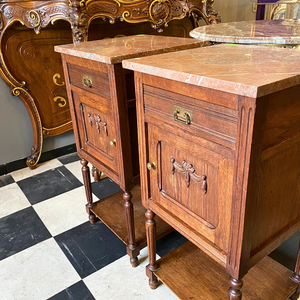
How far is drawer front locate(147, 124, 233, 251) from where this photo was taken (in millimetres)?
816

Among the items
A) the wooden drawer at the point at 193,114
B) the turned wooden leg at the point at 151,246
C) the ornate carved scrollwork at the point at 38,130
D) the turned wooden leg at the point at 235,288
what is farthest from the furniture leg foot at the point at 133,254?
the ornate carved scrollwork at the point at 38,130

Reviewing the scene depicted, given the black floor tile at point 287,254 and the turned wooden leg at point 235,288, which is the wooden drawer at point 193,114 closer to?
the turned wooden leg at point 235,288

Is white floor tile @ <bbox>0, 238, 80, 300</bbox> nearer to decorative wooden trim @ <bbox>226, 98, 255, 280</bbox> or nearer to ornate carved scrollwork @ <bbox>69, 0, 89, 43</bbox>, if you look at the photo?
decorative wooden trim @ <bbox>226, 98, 255, 280</bbox>

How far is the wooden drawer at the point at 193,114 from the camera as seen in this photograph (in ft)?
2.38

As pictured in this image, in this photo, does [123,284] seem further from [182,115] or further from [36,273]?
[182,115]

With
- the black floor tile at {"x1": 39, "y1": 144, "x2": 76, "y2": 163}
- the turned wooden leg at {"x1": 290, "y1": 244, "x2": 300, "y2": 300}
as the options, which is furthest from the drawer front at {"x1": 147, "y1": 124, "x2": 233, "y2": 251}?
the black floor tile at {"x1": 39, "y1": 144, "x2": 76, "y2": 163}

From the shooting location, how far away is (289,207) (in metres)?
0.92

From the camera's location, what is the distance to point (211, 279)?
120 cm

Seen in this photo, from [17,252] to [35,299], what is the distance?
355 millimetres

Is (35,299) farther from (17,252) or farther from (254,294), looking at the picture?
(254,294)

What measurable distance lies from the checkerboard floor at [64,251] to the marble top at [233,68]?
3.12ft

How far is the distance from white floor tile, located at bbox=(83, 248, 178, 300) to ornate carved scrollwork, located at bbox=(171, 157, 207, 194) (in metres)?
0.62

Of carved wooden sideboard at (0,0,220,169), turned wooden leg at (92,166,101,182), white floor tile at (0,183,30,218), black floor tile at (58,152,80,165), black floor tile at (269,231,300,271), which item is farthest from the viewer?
black floor tile at (58,152,80,165)

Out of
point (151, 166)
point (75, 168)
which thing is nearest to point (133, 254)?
point (151, 166)
